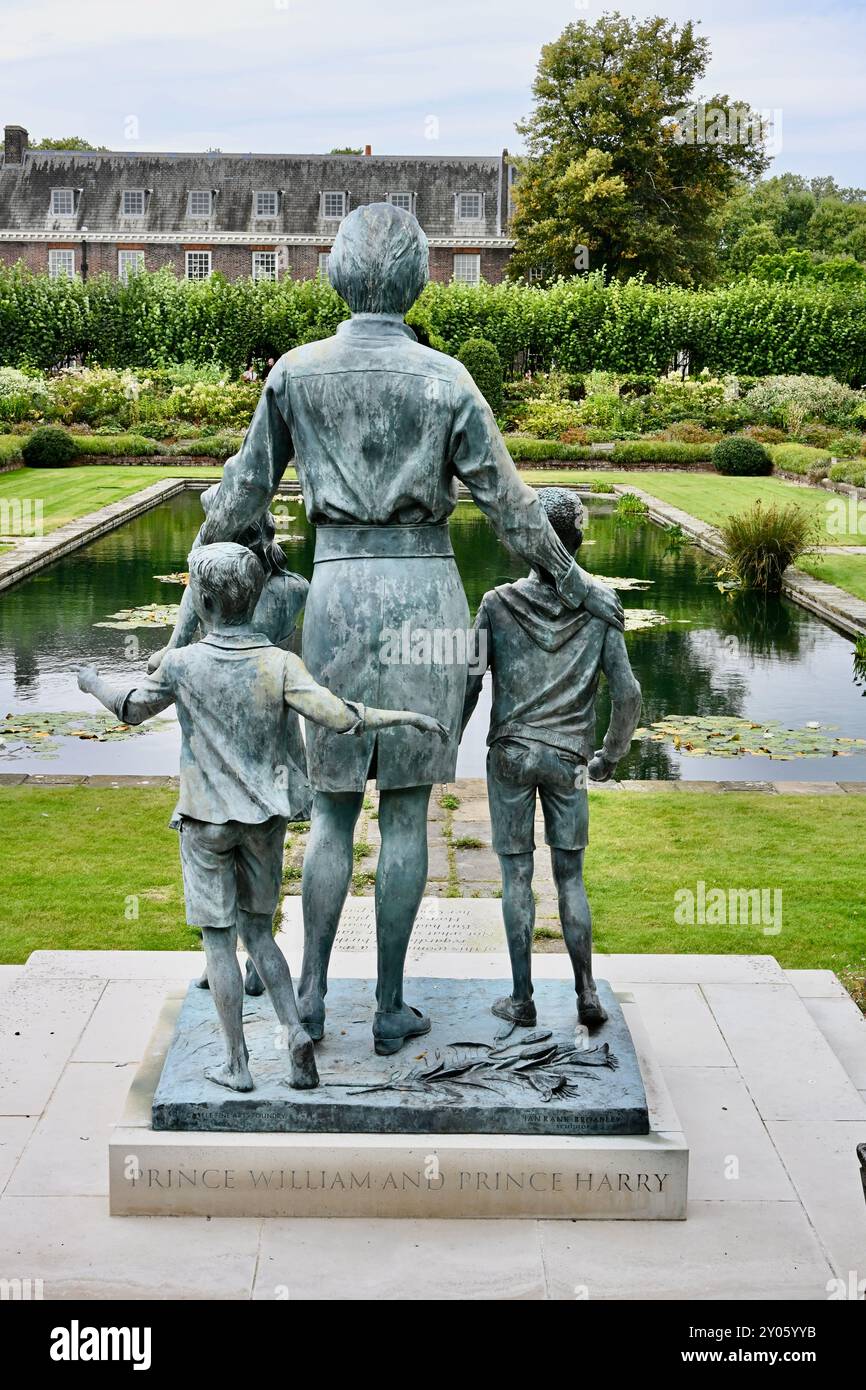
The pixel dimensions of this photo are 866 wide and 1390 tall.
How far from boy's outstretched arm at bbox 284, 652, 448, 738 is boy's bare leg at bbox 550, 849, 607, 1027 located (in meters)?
0.88

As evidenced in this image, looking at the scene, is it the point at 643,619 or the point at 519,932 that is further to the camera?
the point at 643,619

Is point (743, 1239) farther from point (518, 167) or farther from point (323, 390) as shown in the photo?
point (518, 167)

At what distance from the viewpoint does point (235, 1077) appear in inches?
179

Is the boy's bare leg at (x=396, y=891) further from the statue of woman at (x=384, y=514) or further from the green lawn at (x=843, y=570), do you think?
the green lawn at (x=843, y=570)

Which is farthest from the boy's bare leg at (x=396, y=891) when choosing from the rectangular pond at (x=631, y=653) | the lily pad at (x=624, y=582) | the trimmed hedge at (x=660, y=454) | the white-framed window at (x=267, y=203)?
the white-framed window at (x=267, y=203)

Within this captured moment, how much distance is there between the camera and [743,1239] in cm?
440

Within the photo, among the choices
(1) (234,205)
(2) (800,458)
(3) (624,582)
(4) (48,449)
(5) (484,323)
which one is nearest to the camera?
(3) (624,582)

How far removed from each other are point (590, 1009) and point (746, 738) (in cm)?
655

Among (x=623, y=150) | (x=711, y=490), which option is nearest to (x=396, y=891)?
(x=711, y=490)

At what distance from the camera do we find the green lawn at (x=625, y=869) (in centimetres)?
709

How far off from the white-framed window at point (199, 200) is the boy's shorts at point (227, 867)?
4840 centimetres

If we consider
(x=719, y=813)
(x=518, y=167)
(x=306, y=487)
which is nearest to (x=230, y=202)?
(x=518, y=167)

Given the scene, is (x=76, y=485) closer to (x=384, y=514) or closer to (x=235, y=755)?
(x=384, y=514)

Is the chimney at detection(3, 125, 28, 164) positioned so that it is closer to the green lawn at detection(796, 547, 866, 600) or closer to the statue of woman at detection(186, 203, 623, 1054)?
the green lawn at detection(796, 547, 866, 600)
